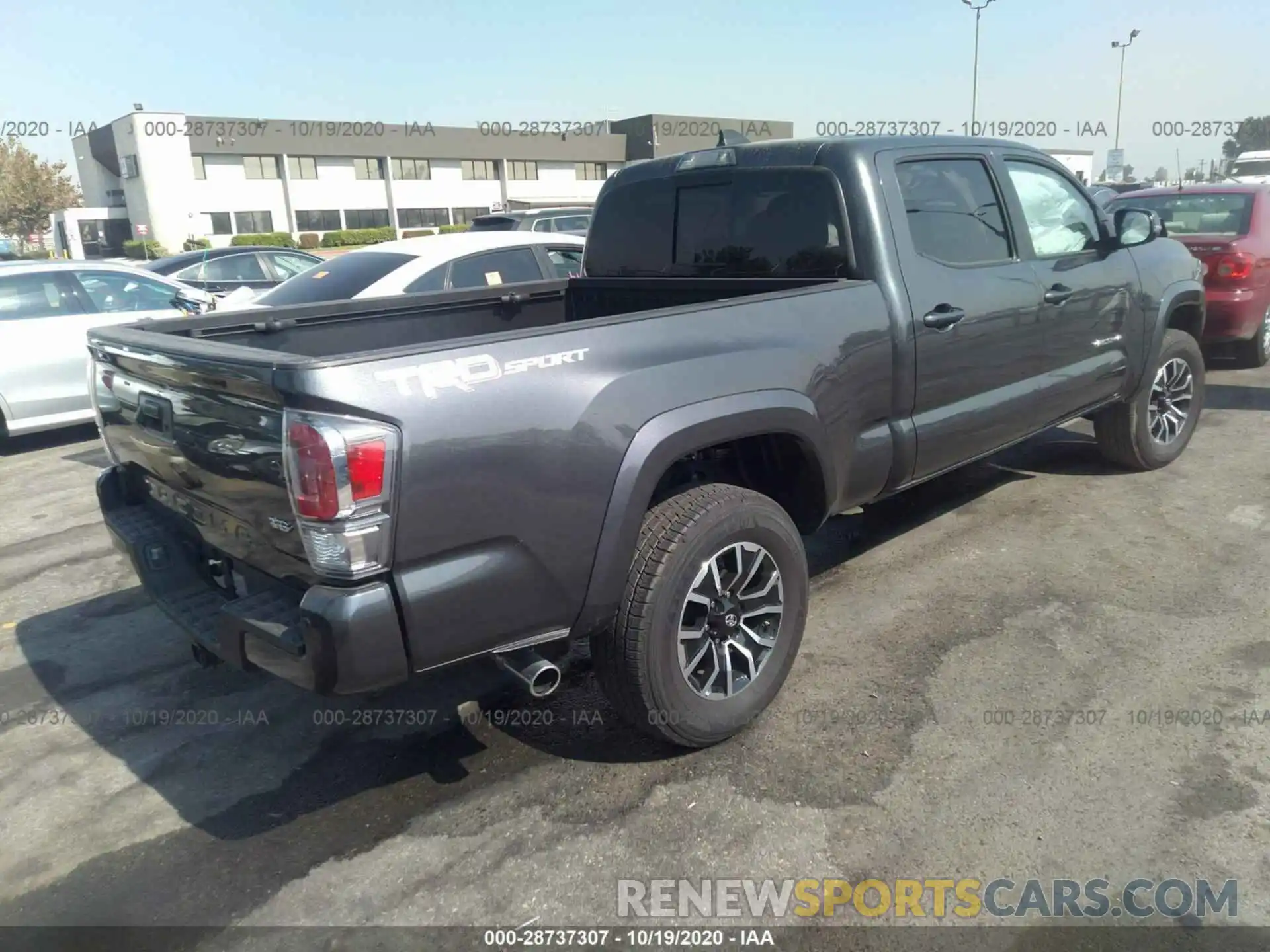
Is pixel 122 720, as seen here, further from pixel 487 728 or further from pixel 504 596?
pixel 504 596

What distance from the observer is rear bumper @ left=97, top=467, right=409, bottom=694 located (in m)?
2.29

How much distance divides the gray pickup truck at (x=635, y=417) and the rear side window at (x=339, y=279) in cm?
220

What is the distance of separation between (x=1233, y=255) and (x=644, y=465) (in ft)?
23.4

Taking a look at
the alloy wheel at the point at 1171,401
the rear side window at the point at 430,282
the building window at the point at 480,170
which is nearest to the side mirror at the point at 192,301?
the rear side window at the point at 430,282

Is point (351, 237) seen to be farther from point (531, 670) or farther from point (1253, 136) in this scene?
point (1253, 136)

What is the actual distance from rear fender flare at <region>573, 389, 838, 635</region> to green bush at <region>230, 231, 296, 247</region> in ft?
156

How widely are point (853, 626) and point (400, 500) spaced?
92.9 inches

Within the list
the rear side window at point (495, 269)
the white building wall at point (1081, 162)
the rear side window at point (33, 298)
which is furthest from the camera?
the white building wall at point (1081, 162)

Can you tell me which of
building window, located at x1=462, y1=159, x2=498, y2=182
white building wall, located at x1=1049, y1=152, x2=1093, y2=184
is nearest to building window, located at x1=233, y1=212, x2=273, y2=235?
building window, located at x1=462, y1=159, x2=498, y2=182

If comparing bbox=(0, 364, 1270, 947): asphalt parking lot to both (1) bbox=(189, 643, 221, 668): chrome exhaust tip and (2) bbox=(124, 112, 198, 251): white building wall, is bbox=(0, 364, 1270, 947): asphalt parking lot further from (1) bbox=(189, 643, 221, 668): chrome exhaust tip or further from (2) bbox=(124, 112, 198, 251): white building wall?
(2) bbox=(124, 112, 198, 251): white building wall

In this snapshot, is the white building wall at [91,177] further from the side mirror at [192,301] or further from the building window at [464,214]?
the side mirror at [192,301]

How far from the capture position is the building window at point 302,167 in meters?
51.6

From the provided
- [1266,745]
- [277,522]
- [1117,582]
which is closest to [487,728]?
[277,522]

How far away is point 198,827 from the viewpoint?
291 cm
